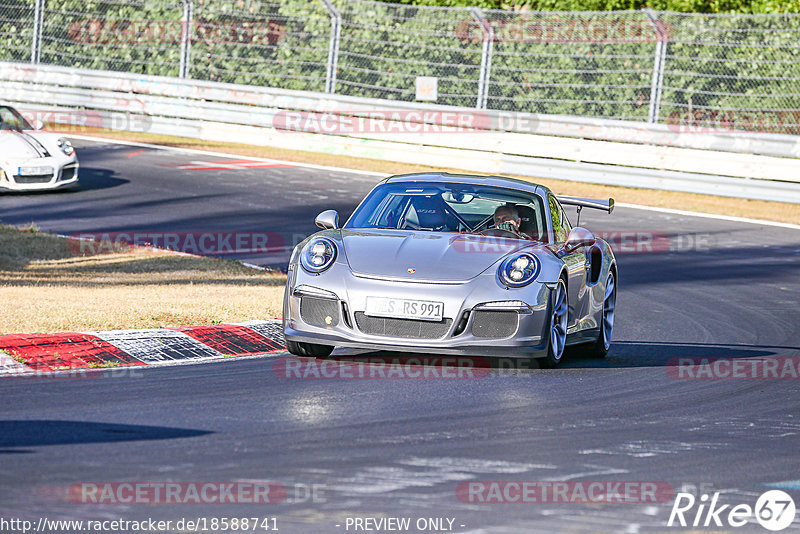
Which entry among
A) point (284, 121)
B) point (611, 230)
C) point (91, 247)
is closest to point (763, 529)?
point (91, 247)

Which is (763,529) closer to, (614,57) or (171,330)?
(171,330)

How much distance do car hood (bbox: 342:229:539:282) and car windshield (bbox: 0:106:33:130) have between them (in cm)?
1168

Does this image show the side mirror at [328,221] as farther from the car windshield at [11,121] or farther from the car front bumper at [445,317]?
the car windshield at [11,121]

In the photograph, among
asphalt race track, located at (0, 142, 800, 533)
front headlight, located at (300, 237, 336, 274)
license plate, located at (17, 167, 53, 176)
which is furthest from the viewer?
license plate, located at (17, 167, 53, 176)

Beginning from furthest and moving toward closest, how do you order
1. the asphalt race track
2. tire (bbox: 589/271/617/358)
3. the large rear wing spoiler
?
the large rear wing spoiler < tire (bbox: 589/271/617/358) < the asphalt race track

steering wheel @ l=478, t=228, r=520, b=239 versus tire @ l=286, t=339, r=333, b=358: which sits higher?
steering wheel @ l=478, t=228, r=520, b=239

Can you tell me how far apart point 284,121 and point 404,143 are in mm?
2649

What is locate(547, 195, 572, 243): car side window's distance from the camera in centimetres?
927

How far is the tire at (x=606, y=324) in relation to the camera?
954 cm

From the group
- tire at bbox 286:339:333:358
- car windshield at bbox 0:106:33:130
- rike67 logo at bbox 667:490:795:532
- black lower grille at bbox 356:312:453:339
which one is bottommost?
tire at bbox 286:339:333:358

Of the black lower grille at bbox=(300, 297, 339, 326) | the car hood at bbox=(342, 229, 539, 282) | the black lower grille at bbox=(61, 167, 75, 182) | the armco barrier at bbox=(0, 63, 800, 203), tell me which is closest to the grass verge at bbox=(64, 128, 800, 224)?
→ the armco barrier at bbox=(0, 63, 800, 203)

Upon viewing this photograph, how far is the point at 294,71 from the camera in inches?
1013

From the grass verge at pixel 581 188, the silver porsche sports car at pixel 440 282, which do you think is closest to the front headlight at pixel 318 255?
the silver porsche sports car at pixel 440 282

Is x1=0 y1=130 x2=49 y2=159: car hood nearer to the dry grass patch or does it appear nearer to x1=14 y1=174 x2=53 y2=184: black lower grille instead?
x1=14 y1=174 x2=53 y2=184: black lower grille
